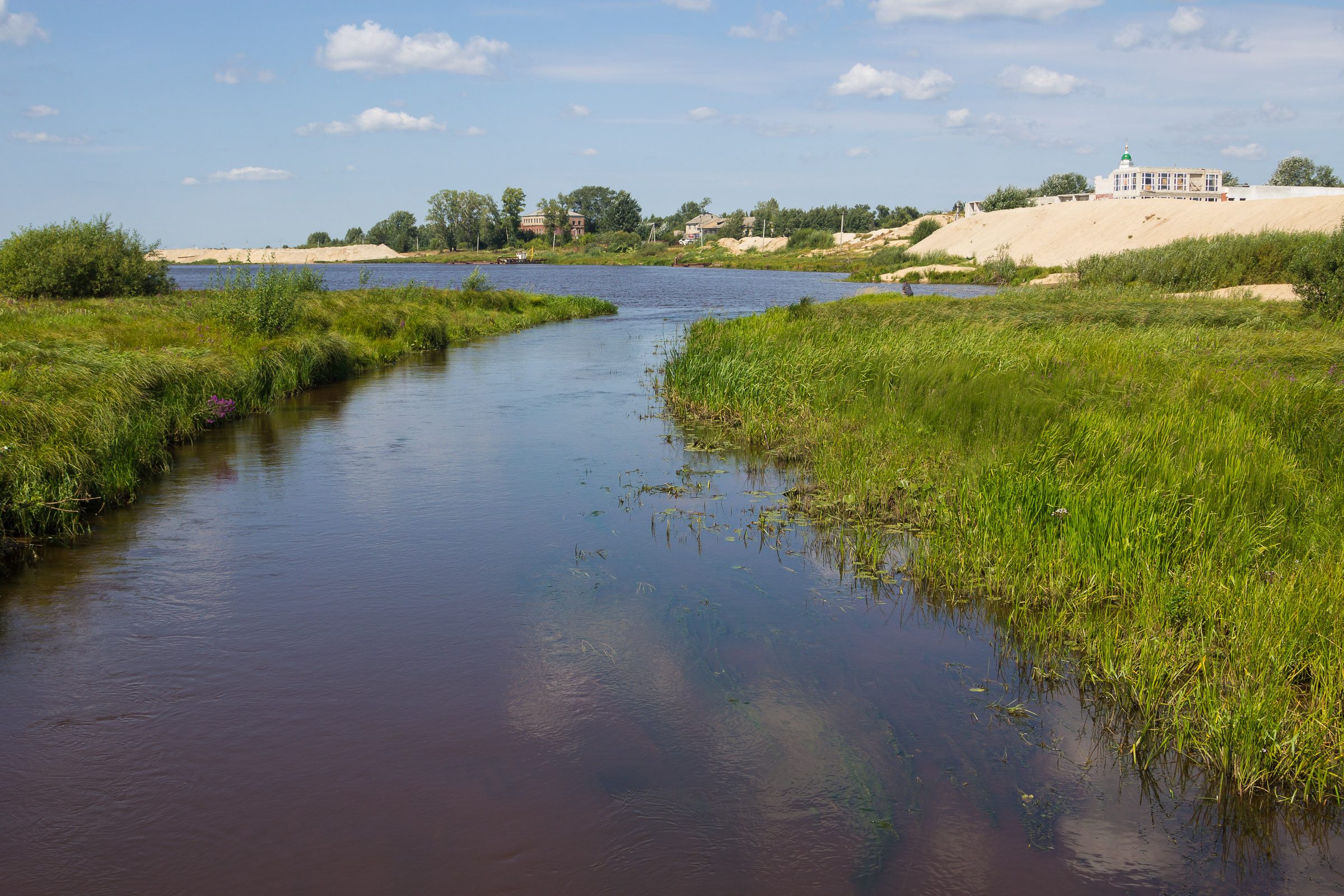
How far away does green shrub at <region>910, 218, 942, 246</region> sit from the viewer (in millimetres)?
106438

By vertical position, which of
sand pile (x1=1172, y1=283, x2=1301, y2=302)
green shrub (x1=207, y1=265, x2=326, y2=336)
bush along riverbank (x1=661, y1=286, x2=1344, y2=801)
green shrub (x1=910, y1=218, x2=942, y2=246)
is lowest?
bush along riverbank (x1=661, y1=286, x2=1344, y2=801)

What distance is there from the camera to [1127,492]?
8.66 meters

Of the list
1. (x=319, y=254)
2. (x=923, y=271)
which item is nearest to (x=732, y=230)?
(x=319, y=254)

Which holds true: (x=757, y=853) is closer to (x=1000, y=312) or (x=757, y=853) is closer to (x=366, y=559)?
(x=366, y=559)

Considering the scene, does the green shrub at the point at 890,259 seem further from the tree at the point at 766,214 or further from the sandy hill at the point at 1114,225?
the tree at the point at 766,214

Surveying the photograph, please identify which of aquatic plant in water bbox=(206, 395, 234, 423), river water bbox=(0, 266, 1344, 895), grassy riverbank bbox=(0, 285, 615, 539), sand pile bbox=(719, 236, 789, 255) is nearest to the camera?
river water bbox=(0, 266, 1344, 895)

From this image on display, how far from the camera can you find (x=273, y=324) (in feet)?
70.9

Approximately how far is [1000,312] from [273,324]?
18.9 m

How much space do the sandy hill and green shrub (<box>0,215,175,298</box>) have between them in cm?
5284

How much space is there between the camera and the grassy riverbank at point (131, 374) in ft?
33.8

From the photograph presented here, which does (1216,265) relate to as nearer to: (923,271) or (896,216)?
(923,271)

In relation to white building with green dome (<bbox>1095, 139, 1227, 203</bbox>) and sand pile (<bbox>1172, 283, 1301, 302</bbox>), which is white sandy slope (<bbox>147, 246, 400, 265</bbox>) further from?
sand pile (<bbox>1172, 283, 1301, 302</bbox>)

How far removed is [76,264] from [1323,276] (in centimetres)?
3610

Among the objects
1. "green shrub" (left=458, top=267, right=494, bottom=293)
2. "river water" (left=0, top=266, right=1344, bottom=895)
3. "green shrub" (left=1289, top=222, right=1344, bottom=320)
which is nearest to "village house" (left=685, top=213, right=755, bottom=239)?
"green shrub" (left=458, top=267, right=494, bottom=293)
